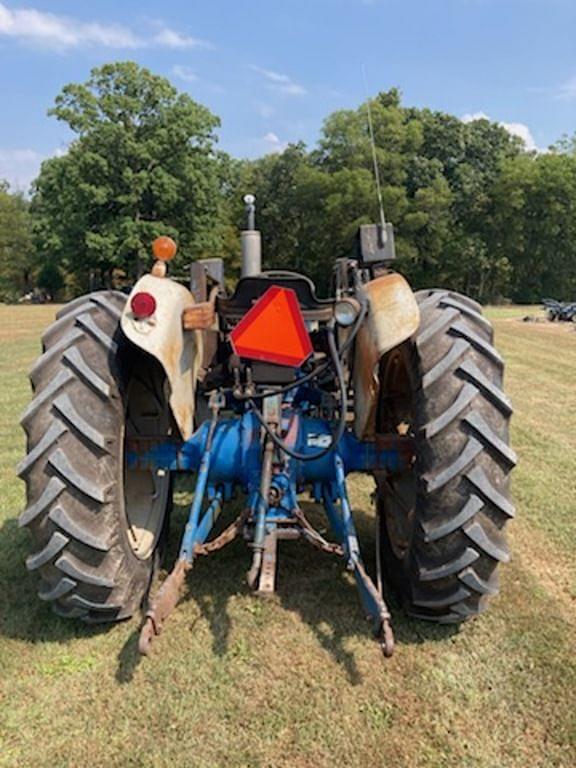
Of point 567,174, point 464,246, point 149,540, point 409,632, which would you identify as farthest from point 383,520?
point 567,174

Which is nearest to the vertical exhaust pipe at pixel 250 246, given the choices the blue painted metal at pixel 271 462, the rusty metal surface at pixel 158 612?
the blue painted metal at pixel 271 462

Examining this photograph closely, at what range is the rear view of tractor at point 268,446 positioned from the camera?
2578 mm

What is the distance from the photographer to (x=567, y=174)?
39562 mm

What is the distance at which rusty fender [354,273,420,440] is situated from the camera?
265 cm

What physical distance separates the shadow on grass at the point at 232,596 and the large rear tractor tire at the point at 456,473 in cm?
26

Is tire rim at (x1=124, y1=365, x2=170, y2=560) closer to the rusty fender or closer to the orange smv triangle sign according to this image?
the orange smv triangle sign

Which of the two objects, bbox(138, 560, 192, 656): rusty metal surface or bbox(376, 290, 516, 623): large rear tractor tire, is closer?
bbox(138, 560, 192, 656): rusty metal surface

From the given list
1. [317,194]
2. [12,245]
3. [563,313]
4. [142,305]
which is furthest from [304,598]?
[12,245]

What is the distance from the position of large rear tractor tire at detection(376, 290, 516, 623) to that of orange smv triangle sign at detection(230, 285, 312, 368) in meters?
0.51

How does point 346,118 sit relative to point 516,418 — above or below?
above

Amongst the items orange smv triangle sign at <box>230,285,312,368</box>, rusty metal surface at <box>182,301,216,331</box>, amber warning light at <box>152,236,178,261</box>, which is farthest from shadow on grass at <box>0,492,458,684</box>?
amber warning light at <box>152,236,178,261</box>

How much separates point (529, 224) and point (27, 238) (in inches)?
1538

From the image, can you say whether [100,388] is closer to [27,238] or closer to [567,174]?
[567,174]

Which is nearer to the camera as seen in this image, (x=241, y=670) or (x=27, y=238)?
(x=241, y=670)
